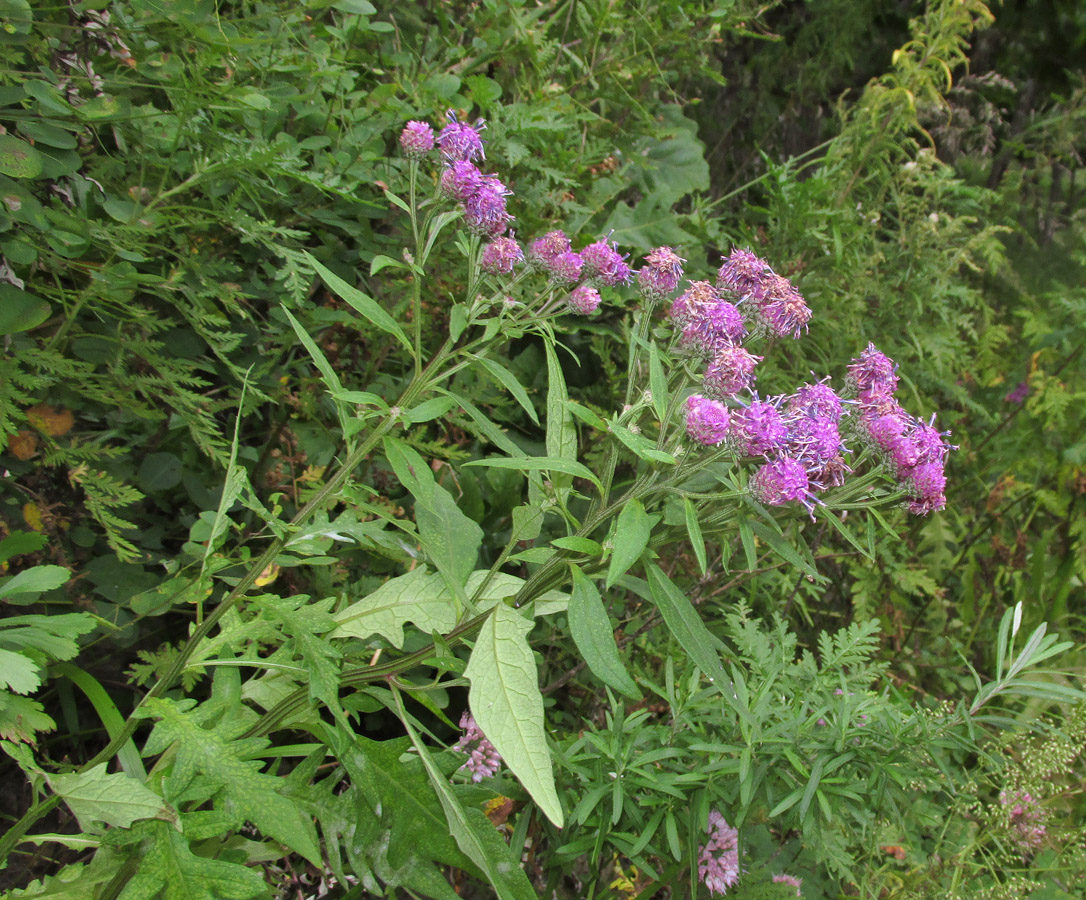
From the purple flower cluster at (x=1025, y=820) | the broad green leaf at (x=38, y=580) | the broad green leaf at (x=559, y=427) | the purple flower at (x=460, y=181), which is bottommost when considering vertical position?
the purple flower cluster at (x=1025, y=820)

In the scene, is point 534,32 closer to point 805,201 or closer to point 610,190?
point 610,190

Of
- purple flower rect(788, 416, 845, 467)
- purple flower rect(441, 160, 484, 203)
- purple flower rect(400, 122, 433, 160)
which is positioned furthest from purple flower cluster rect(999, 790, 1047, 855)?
purple flower rect(400, 122, 433, 160)

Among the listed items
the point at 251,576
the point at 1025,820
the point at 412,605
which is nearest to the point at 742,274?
the point at 412,605

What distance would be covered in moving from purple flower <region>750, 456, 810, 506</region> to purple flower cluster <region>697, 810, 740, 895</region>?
0.68 metres

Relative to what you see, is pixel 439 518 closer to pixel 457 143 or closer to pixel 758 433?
pixel 758 433

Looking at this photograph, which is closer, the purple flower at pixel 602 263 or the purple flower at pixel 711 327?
the purple flower at pixel 711 327

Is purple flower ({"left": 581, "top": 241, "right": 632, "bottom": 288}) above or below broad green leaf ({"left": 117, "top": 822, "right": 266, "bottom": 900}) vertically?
above

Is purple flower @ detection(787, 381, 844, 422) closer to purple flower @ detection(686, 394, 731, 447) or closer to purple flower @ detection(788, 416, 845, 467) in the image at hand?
purple flower @ detection(788, 416, 845, 467)

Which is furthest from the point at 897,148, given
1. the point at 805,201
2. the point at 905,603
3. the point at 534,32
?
the point at 905,603

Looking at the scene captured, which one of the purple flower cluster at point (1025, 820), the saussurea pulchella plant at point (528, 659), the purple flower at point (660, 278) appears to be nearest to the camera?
the saussurea pulchella plant at point (528, 659)

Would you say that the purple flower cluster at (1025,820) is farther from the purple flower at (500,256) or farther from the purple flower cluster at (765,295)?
the purple flower at (500,256)

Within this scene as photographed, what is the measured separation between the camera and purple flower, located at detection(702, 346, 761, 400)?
123cm

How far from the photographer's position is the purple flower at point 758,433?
3.62 feet

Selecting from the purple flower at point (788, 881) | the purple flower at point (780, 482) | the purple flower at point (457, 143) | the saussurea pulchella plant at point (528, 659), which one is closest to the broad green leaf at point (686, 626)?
the saussurea pulchella plant at point (528, 659)
